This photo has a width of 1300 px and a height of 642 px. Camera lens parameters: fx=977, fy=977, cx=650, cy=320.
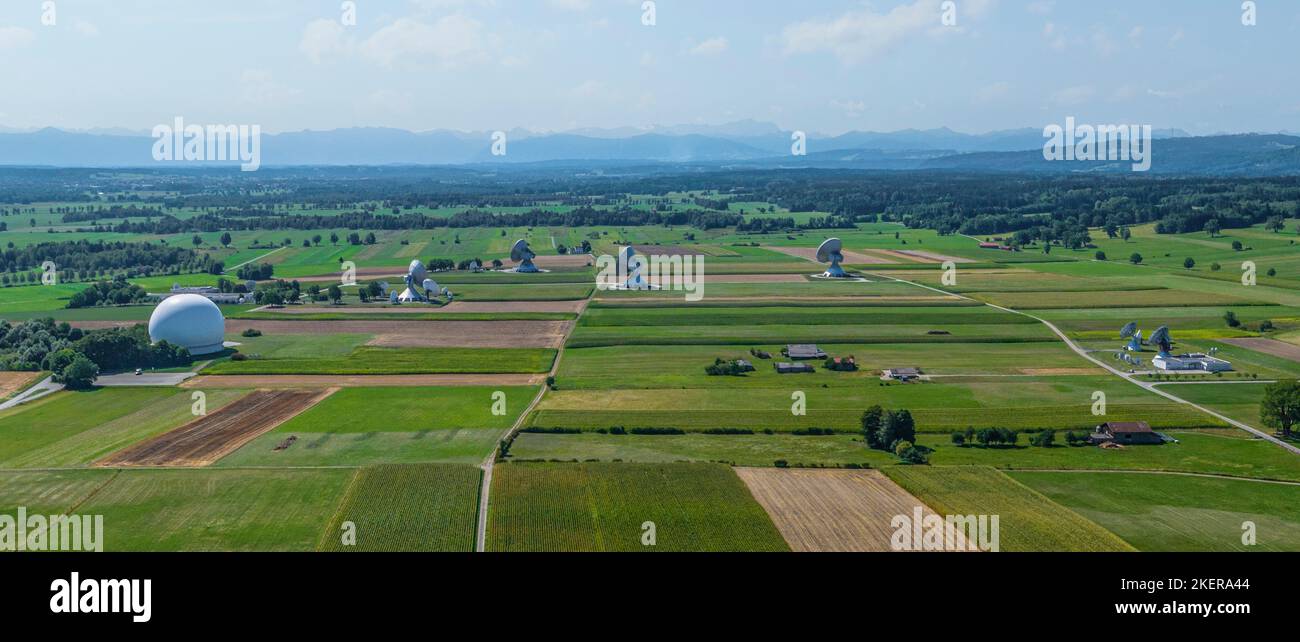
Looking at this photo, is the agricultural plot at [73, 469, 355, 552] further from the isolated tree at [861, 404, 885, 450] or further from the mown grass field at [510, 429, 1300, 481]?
the isolated tree at [861, 404, 885, 450]

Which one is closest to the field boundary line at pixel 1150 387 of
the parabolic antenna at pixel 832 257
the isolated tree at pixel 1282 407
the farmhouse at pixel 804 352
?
the isolated tree at pixel 1282 407

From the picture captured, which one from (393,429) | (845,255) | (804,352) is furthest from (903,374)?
(845,255)

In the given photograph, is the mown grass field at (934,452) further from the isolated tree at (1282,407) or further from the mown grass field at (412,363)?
the mown grass field at (412,363)

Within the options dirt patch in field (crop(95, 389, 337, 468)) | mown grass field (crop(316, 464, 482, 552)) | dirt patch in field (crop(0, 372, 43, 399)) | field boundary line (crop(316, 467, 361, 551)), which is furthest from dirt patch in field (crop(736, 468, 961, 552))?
dirt patch in field (crop(0, 372, 43, 399))

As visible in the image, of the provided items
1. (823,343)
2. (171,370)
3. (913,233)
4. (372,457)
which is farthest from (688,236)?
(372,457)

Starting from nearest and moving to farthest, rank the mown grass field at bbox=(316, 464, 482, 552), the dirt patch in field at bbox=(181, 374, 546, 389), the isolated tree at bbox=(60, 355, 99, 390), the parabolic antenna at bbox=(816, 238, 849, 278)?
→ the mown grass field at bbox=(316, 464, 482, 552), the isolated tree at bbox=(60, 355, 99, 390), the dirt patch in field at bbox=(181, 374, 546, 389), the parabolic antenna at bbox=(816, 238, 849, 278)

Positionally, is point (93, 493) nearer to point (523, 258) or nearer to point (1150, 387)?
point (1150, 387)
